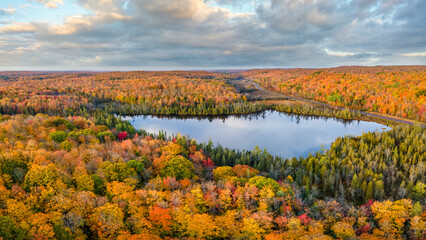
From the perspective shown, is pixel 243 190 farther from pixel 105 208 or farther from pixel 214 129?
pixel 214 129

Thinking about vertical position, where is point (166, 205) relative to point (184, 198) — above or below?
above

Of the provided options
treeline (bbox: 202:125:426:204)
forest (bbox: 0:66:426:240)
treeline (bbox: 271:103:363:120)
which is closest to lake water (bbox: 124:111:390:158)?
treeline (bbox: 271:103:363:120)

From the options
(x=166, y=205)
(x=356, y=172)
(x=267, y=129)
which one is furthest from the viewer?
(x=267, y=129)

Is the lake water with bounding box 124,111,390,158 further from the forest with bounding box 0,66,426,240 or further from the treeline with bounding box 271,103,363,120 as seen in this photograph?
the forest with bounding box 0,66,426,240

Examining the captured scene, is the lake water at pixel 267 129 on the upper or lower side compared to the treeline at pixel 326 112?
lower

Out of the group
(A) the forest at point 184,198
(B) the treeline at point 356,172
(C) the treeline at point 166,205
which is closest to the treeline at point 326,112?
(B) the treeline at point 356,172

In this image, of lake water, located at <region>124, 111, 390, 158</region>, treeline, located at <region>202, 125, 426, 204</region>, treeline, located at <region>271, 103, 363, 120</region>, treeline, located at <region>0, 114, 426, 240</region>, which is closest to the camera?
treeline, located at <region>0, 114, 426, 240</region>

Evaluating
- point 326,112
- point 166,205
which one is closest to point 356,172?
point 166,205

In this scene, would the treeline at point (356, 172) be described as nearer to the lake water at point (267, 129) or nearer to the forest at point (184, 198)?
the forest at point (184, 198)

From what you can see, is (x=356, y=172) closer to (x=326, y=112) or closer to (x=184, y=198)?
(x=184, y=198)
